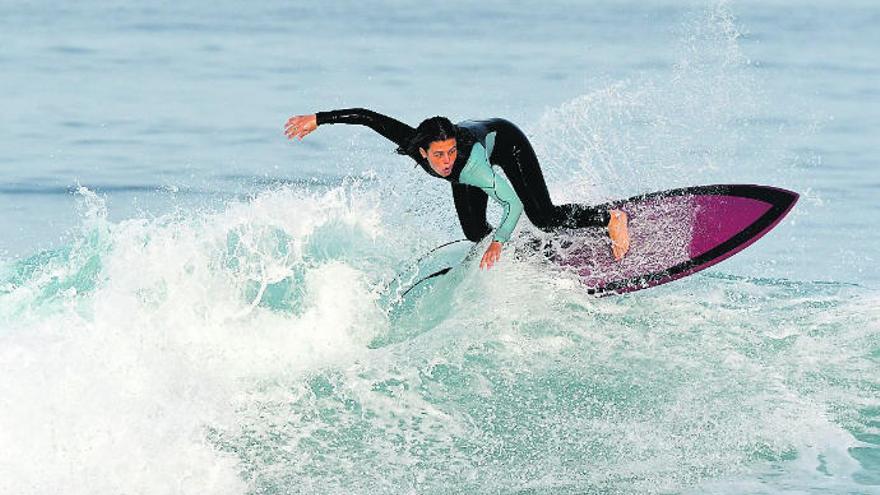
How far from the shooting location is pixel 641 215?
8445 millimetres

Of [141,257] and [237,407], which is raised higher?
[141,257]

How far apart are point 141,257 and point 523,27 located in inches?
731

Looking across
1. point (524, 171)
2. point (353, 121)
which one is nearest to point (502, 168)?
point (524, 171)

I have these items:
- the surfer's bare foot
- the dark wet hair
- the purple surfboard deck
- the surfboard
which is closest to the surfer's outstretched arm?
the dark wet hair

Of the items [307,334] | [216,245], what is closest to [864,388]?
[307,334]

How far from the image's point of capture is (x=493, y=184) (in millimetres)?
7355

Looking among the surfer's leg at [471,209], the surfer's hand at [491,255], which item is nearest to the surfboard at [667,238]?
the surfer's leg at [471,209]

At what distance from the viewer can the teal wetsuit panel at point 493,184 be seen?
7285mm

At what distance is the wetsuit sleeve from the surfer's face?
0.18 metres

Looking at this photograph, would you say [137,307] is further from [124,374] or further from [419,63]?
[419,63]

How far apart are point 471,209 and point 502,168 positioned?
12.2 inches

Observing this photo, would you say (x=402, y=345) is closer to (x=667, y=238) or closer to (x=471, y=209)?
(x=471, y=209)

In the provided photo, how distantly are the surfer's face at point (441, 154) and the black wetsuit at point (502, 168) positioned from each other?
0.27 feet

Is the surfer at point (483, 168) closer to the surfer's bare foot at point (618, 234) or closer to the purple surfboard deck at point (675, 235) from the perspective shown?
the surfer's bare foot at point (618, 234)
